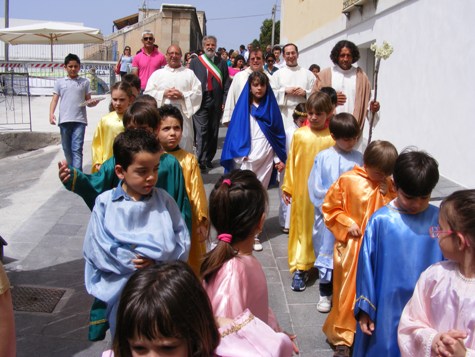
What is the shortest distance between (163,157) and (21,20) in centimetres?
5401

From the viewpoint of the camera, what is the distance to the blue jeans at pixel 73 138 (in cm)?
861

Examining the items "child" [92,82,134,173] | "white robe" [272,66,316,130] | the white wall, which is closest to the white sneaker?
"child" [92,82,134,173]

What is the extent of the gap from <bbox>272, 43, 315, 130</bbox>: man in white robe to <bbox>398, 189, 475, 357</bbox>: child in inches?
196

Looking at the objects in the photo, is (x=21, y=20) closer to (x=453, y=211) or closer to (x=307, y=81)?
(x=307, y=81)

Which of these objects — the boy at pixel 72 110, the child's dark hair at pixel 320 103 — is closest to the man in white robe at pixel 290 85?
the child's dark hair at pixel 320 103

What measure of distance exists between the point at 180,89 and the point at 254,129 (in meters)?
1.97

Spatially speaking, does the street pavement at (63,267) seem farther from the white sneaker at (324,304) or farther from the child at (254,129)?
the child at (254,129)

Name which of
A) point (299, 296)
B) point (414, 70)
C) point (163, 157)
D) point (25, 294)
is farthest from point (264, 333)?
point (414, 70)

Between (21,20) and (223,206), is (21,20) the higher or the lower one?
the higher one

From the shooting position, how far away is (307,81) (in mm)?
7629

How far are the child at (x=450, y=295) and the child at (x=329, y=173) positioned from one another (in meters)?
1.95

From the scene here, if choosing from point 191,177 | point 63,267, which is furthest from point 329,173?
point 63,267

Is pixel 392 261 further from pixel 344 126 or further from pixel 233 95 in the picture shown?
pixel 233 95

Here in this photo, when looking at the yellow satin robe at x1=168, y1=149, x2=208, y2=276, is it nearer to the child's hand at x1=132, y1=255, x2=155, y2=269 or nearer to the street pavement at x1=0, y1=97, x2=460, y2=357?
the street pavement at x1=0, y1=97, x2=460, y2=357
